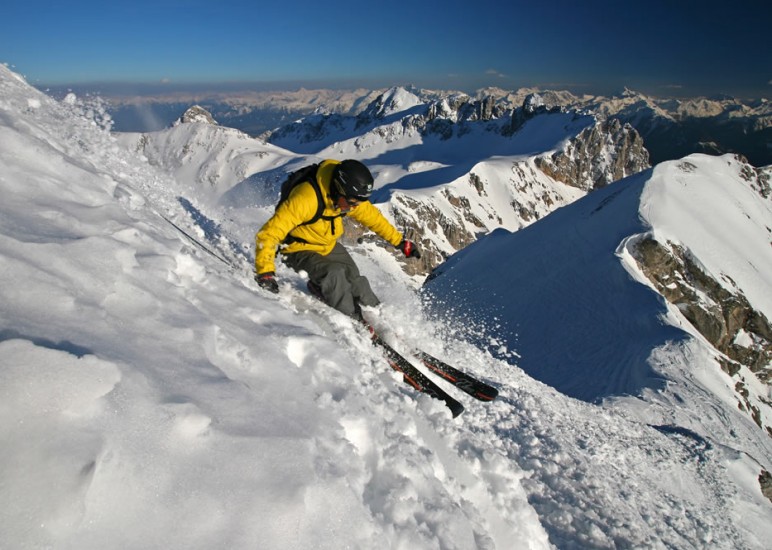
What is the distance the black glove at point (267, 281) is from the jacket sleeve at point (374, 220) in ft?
6.13

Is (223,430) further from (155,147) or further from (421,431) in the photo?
(155,147)

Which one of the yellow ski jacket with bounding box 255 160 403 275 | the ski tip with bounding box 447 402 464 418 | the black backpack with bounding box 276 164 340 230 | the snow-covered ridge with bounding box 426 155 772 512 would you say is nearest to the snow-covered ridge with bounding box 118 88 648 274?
the snow-covered ridge with bounding box 426 155 772 512

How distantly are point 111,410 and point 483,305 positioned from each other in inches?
1216

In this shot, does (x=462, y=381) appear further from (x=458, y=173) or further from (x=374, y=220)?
(x=458, y=173)

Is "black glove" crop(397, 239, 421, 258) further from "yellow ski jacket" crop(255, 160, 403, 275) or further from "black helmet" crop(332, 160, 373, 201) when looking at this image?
"black helmet" crop(332, 160, 373, 201)

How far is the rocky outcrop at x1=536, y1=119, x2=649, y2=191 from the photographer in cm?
17612

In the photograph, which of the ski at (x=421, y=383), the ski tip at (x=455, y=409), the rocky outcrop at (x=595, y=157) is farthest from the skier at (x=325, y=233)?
the rocky outcrop at (x=595, y=157)

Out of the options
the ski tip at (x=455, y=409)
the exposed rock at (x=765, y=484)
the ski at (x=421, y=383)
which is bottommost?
the exposed rock at (x=765, y=484)

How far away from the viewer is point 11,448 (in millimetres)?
1981

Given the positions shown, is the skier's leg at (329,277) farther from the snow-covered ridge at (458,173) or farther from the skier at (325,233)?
the snow-covered ridge at (458,173)

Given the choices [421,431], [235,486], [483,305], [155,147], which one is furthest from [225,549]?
[155,147]

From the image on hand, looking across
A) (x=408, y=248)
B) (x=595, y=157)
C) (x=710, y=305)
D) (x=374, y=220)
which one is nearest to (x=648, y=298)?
(x=710, y=305)

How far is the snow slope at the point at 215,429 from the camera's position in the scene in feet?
6.96

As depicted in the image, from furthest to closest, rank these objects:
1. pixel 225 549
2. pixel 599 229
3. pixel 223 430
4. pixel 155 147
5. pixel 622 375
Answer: pixel 155 147, pixel 599 229, pixel 622 375, pixel 223 430, pixel 225 549
